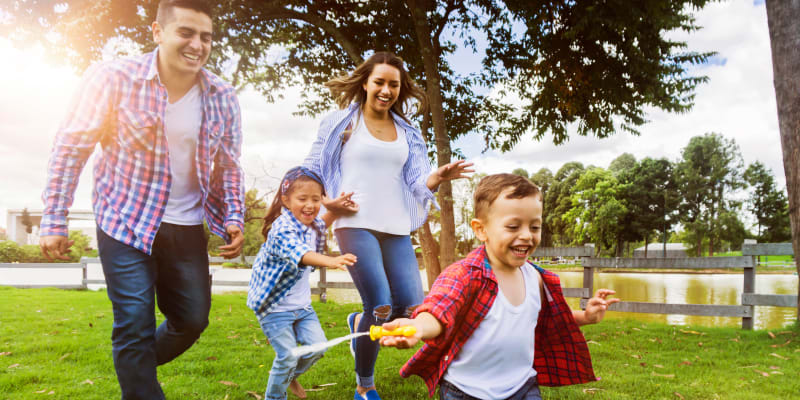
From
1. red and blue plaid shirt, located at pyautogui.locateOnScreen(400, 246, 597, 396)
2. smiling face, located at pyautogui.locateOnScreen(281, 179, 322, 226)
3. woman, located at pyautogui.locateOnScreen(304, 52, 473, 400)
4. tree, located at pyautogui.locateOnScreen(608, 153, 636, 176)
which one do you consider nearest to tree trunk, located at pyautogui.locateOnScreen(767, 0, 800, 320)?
woman, located at pyautogui.locateOnScreen(304, 52, 473, 400)

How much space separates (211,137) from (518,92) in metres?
8.91

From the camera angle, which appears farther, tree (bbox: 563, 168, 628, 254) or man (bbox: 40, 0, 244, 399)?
tree (bbox: 563, 168, 628, 254)

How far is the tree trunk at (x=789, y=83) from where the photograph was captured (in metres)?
6.35

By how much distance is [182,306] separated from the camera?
2598 mm

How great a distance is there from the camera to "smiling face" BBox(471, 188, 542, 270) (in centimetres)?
209

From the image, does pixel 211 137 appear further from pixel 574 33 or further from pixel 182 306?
pixel 574 33

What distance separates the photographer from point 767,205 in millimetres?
41188

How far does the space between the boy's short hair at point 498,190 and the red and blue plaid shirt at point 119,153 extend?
4.84ft

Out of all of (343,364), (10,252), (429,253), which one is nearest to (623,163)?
(429,253)

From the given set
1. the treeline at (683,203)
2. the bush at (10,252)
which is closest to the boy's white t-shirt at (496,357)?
the bush at (10,252)

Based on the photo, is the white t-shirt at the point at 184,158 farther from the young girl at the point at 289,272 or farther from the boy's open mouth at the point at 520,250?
the boy's open mouth at the point at 520,250

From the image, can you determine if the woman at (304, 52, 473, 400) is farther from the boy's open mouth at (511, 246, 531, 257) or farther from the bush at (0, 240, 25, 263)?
the bush at (0, 240, 25, 263)

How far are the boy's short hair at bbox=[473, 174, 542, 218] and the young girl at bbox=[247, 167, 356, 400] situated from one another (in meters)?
0.92

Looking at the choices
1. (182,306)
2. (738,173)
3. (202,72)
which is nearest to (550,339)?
(182,306)
